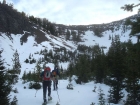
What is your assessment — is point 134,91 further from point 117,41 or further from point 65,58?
point 65,58

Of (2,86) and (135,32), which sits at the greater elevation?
(135,32)

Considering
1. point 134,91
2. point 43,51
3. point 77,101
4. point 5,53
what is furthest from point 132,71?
point 43,51

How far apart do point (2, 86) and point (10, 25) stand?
6191 centimetres

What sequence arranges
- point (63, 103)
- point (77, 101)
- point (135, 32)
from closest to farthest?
point (135, 32) < point (63, 103) < point (77, 101)

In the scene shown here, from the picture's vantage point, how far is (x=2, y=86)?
7055mm

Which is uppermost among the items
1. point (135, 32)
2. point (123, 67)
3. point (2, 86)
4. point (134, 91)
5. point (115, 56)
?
point (135, 32)

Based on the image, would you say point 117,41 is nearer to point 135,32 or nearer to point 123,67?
point 123,67

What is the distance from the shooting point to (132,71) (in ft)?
28.3

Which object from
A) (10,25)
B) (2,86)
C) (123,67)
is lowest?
(2,86)

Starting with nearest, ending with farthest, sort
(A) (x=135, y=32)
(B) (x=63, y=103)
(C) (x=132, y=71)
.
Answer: (A) (x=135, y=32), (C) (x=132, y=71), (B) (x=63, y=103)

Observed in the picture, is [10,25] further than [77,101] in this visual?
Yes

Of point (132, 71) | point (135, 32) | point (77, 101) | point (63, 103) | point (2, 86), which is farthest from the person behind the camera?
point (77, 101)

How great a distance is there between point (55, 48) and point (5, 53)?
2136cm

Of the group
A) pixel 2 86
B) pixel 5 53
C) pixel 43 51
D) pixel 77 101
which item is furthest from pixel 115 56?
pixel 43 51
